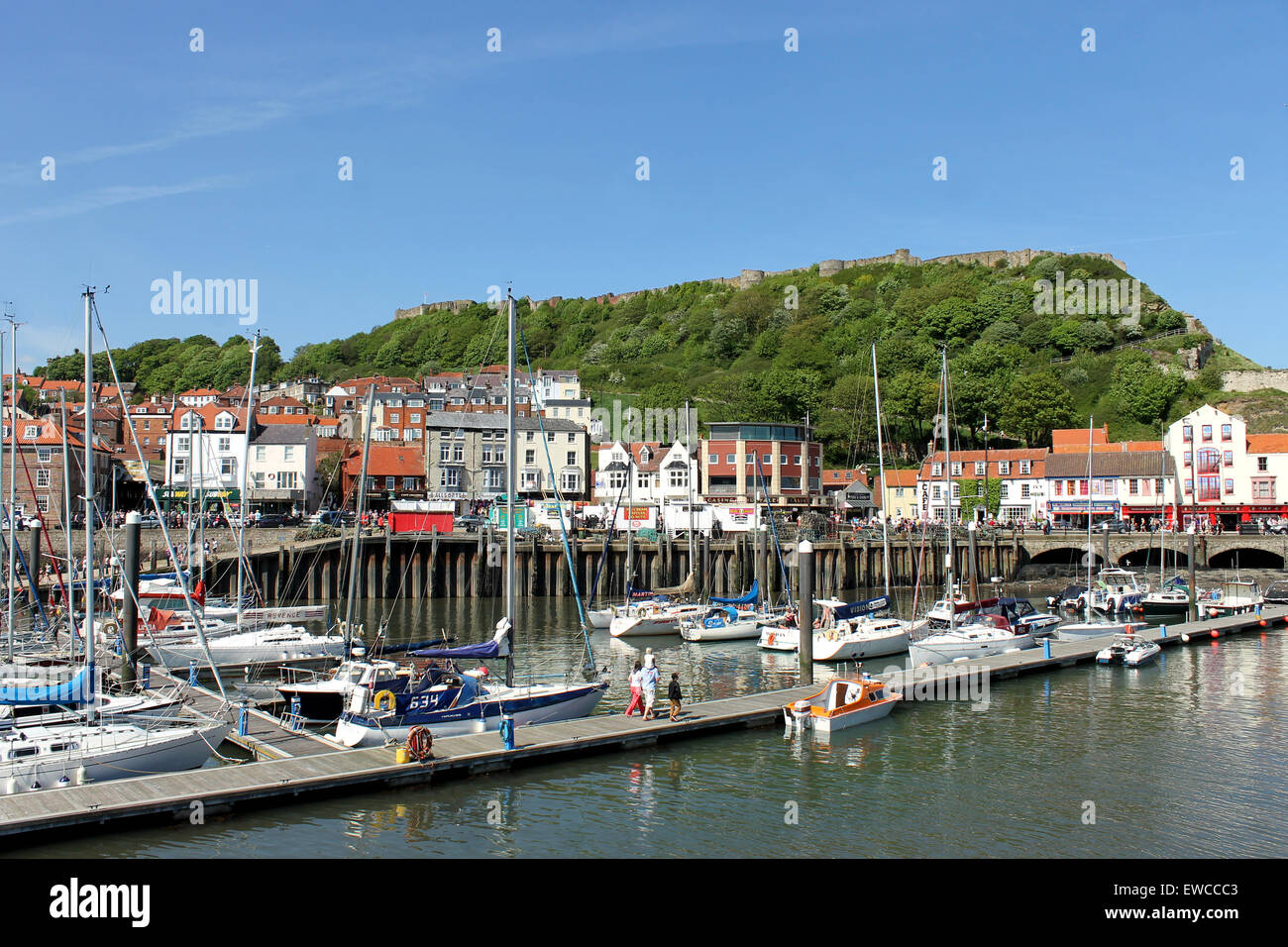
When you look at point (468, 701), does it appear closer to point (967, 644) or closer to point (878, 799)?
point (878, 799)

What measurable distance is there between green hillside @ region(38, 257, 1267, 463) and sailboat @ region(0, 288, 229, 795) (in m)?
98.4

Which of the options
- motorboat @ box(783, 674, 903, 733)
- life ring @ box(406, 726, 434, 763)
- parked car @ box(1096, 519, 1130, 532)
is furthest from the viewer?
parked car @ box(1096, 519, 1130, 532)

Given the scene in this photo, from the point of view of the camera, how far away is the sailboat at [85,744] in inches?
836

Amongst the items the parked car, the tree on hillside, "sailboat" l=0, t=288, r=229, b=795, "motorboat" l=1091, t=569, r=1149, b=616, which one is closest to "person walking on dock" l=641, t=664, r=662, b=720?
"sailboat" l=0, t=288, r=229, b=795

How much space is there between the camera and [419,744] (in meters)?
23.2

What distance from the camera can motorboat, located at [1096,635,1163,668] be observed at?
41.0m

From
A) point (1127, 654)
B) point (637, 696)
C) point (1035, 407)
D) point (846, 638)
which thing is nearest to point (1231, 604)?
point (1127, 654)

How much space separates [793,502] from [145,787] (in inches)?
2998

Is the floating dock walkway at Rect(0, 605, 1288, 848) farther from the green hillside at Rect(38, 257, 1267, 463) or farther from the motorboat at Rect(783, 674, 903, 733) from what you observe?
the green hillside at Rect(38, 257, 1267, 463)

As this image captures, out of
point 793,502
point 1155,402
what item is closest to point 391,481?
point 793,502

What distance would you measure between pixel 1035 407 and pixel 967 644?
75.0 metres

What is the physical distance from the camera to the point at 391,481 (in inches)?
3553

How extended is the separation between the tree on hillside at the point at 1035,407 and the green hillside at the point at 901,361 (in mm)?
156
